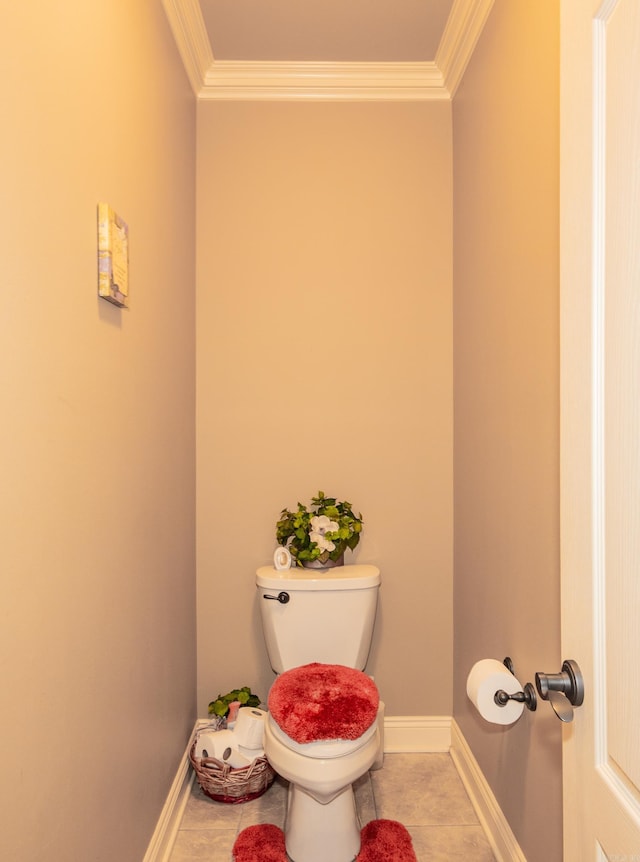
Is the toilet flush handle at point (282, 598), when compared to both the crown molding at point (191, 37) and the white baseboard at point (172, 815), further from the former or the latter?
the crown molding at point (191, 37)

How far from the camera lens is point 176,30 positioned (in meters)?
2.05

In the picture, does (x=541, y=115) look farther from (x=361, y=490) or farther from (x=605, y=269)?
(x=361, y=490)

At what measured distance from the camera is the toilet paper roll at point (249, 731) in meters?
2.12

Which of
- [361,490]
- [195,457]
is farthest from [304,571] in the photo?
[195,457]

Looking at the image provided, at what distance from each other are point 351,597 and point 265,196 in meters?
1.60

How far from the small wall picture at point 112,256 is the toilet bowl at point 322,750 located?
1.19 meters

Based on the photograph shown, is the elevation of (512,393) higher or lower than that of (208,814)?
higher

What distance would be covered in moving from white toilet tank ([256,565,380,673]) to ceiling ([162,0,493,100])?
74.9 inches

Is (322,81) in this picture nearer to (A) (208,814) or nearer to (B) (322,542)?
(B) (322,542)

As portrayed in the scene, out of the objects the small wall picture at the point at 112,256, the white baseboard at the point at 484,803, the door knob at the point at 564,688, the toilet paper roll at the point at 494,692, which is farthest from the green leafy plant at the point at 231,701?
the door knob at the point at 564,688

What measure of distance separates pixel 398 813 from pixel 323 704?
0.62m

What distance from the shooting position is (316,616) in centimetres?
222

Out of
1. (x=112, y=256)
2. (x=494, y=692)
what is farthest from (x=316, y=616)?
(x=112, y=256)

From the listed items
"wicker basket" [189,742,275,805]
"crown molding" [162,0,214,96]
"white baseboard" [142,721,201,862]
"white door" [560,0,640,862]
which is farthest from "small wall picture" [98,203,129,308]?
"wicker basket" [189,742,275,805]
